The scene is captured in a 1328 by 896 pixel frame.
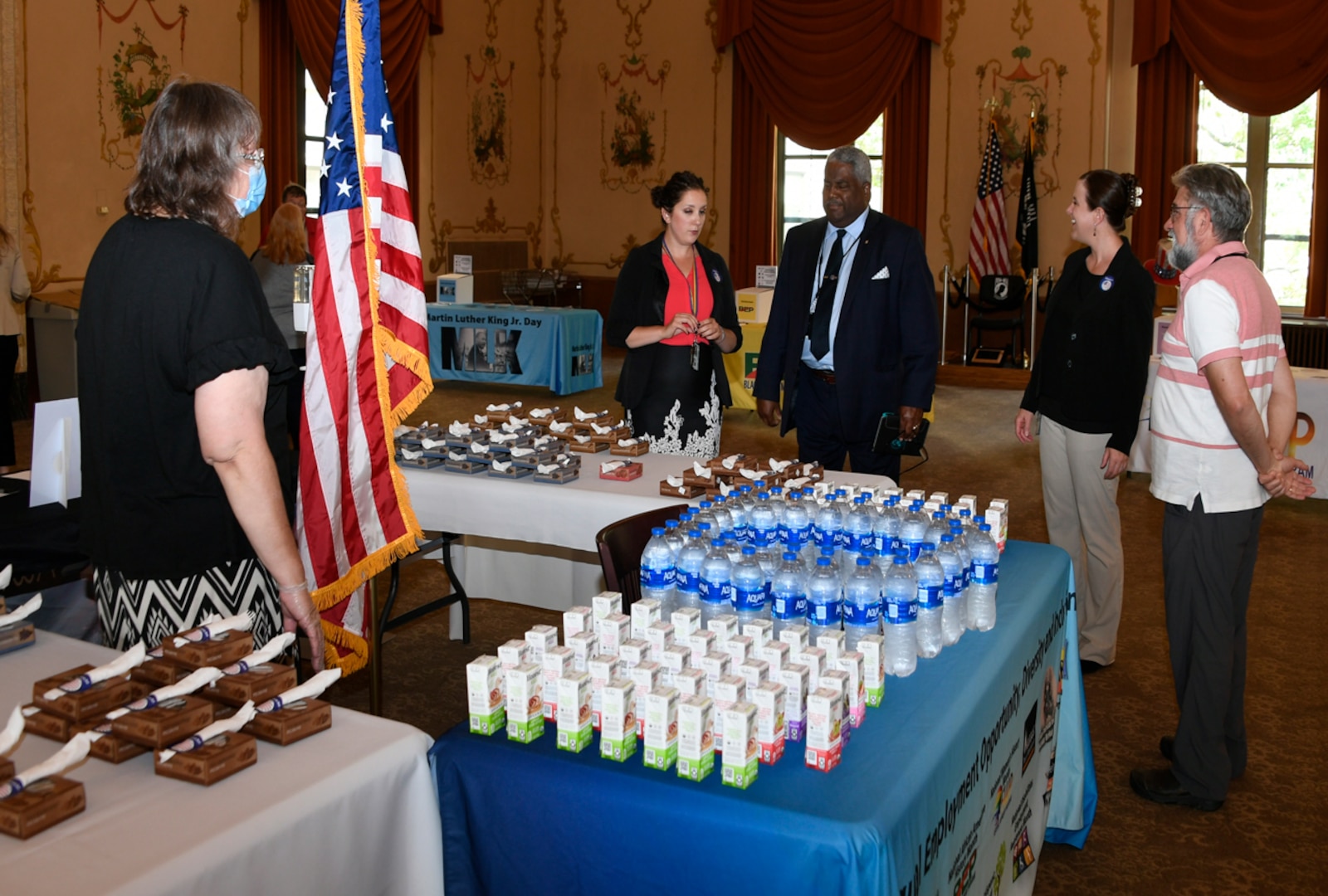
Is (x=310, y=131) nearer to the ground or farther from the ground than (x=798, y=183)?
farther from the ground

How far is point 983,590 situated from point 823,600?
0.45 metres

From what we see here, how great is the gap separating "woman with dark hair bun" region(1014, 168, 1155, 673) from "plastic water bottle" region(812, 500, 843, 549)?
69.4 inches

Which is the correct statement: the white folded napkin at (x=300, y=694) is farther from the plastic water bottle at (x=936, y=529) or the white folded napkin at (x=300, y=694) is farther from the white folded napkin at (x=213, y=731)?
the plastic water bottle at (x=936, y=529)

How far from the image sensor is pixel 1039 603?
251 centimetres

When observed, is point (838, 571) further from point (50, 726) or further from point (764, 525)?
point (50, 726)

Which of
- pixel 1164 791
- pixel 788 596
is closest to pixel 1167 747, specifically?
pixel 1164 791

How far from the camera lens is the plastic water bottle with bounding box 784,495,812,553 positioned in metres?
2.41

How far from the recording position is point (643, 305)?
4352mm

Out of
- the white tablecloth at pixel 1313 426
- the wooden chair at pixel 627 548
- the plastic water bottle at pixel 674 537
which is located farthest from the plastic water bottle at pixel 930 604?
the white tablecloth at pixel 1313 426

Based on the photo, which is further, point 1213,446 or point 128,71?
point 128,71

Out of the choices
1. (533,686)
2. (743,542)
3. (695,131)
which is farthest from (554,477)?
(695,131)

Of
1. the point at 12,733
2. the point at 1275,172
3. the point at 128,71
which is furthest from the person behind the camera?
the point at 1275,172

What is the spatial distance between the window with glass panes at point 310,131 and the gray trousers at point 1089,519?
913cm

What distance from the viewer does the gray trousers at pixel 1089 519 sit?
3.98 meters
